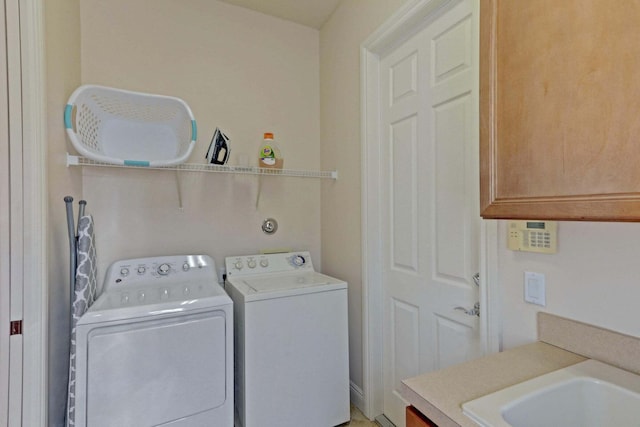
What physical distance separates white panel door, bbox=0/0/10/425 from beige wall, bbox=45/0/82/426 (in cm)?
17

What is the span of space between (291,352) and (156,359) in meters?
0.67

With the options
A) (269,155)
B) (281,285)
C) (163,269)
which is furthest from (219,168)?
(281,285)

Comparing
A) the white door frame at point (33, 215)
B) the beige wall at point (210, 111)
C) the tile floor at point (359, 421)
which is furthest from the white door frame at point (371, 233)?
the white door frame at point (33, 215)

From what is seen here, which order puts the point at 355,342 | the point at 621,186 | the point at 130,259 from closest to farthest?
the point at 621,186, the point at 130,259, the point at 355,342

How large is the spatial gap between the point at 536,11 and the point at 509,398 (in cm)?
96

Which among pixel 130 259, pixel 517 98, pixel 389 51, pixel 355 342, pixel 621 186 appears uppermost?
pixel 389 51

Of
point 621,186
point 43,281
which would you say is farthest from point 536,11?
point 43,281

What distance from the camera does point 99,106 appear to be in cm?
178

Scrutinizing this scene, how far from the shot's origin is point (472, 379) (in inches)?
34.5

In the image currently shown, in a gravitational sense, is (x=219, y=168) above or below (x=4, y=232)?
above

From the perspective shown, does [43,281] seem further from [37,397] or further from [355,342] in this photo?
[355,342]

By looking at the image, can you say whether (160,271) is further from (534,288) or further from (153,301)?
(534,288)

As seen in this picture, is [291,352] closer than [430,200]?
No

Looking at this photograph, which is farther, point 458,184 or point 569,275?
point 458,184
